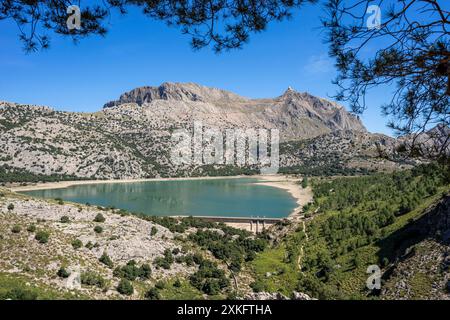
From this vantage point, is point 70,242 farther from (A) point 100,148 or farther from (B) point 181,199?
(A) point 100,148

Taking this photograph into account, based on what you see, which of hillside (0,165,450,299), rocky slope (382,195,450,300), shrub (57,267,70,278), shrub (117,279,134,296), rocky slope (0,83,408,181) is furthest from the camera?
rocky slope (0,83,408,181)

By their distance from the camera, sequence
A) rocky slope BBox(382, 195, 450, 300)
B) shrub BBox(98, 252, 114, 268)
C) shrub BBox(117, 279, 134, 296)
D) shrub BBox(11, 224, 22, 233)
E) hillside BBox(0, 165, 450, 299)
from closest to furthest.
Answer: rocky slope BBox(382, 195, 450, 300), hillside BBox(0, 165, 450, 299), shrub BBox(117, 279, 134, 296), shrub BBox(98, 252, 114, 268), shrub BBox(11, 224, 22, 233)

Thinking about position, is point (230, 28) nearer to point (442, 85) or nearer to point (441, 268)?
point (442, 85)

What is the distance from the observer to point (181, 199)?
80688 millimetres

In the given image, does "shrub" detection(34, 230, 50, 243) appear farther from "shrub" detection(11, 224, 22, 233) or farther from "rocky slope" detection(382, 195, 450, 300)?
"rocky slope" detection(382, 195, 450, 300)

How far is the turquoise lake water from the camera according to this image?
6462cm

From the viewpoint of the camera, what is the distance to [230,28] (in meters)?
6.97

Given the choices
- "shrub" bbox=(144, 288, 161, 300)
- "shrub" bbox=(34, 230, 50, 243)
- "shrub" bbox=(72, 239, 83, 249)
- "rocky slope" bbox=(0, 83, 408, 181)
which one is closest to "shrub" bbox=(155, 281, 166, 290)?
"shrub" bbox=(144, 288, 161, 300)

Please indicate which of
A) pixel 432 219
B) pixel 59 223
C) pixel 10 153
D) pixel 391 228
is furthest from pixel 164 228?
pixel 10 153

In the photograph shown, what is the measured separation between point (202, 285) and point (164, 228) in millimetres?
11227

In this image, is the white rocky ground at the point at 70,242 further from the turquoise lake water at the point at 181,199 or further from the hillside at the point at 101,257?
the turquoise lake water at the point at 181,199

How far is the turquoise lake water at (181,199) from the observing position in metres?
64.6

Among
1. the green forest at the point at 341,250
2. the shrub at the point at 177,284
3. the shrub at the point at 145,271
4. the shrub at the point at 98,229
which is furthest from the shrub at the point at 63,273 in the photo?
the green forest at the point at 341,250

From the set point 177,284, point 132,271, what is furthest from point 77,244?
point 177,284
